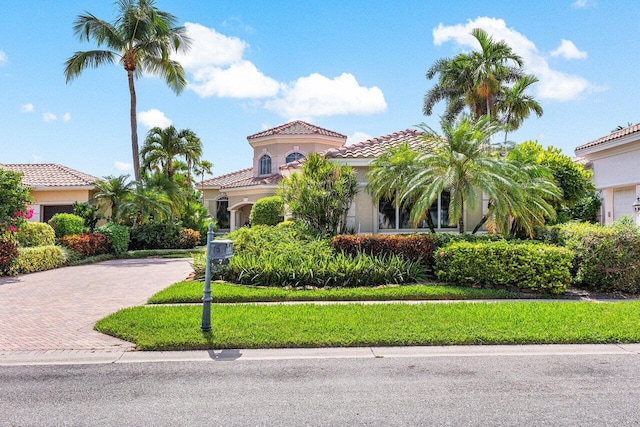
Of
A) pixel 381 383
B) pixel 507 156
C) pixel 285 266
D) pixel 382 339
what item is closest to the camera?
pixel 381 383

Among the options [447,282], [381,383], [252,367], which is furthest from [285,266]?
[381,383]

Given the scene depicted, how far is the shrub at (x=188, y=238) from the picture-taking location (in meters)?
26.8

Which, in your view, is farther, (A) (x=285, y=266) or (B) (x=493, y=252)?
(A) (x=285, y=266)

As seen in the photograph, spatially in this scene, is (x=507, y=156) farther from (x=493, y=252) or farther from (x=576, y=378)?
(x=576, y=378)

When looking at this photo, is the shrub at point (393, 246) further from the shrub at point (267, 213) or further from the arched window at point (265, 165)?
the arched window at point (265, 165)

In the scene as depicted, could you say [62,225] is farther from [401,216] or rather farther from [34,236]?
[401,216]

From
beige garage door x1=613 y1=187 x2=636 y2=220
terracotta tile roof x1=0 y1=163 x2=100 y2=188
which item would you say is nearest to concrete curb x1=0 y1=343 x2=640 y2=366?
beige garage door x1=613 y1=187 x2=636 y2=220

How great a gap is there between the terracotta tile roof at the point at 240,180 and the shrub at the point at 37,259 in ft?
43.5

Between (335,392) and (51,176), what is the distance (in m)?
27.9

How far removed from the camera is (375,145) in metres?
16.9

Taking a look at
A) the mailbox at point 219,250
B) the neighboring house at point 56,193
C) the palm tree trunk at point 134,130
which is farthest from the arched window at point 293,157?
the mailbox at point 219,250

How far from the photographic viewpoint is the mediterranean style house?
15867 millimetres

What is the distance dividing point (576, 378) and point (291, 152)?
25.1 m

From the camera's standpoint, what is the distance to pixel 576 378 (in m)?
5.29
